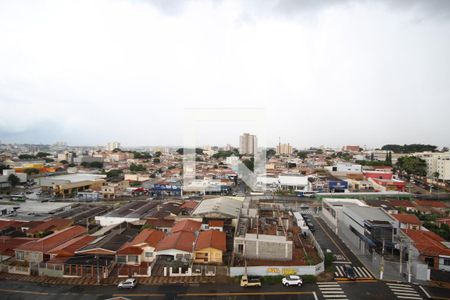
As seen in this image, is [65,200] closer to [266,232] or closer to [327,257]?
[266,232]

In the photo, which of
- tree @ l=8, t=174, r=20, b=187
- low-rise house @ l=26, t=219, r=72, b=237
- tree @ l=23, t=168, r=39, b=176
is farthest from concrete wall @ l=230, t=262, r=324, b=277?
tree @ l=23, t=168, r=39, b=176

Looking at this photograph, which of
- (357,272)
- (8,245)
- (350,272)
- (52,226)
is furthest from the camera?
(52,226)

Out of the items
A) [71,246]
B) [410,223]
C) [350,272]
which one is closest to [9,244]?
[71,246]

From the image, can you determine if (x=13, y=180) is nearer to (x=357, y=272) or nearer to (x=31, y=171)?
(x=31, y=171)

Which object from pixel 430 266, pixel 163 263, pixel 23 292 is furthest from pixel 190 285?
pixel 430 266

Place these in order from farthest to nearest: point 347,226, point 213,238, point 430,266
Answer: point 347,226
point 213,238
point 430,266

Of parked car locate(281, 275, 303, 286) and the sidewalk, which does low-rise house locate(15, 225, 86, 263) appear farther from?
parked car locate(281, 275, 303, 286)
